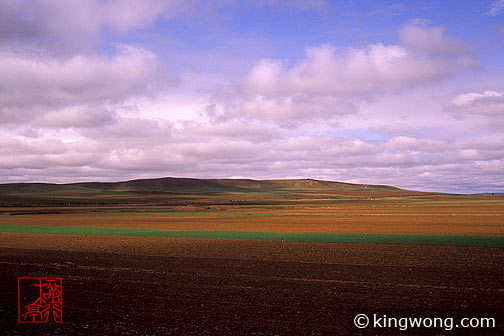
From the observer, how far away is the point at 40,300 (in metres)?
14.7

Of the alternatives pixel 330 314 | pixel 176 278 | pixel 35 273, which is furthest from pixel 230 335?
pixel 35 273

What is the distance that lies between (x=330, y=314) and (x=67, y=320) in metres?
7.34

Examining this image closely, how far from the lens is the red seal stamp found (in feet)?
41.6

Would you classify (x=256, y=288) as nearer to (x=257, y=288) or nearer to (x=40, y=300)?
(x=257, y=288)

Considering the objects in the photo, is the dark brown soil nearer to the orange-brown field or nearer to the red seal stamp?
the orange-brown field

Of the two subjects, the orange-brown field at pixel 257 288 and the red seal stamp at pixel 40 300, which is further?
the red seal stamp at pixel 40 300

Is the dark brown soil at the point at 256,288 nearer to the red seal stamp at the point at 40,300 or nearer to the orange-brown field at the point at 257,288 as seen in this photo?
the orange-brown field at the point at 257,288

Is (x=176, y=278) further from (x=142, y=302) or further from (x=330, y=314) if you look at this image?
(x=330, y=314)

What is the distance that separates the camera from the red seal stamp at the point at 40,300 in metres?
12.7

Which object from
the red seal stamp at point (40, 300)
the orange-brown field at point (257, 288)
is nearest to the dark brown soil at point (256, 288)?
the orange-brown field at point (257, 288)

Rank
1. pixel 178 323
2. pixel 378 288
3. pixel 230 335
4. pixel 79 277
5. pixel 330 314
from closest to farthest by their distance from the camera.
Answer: pixel 230 335, pixel 178 323, pixel 330 314, pixel 378 288, pixel 79 277

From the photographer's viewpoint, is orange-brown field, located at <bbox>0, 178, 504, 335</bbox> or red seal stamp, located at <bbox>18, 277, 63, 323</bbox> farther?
red seal stamp, located at <bbox>18, 277, 63, 323</bbox>

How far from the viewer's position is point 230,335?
35.3 ft

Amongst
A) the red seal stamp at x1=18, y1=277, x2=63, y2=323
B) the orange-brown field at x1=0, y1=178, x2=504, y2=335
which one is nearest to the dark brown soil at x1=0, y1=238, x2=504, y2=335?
the orange-brown field at x1=0, y1=178, x2=504, y2=335
